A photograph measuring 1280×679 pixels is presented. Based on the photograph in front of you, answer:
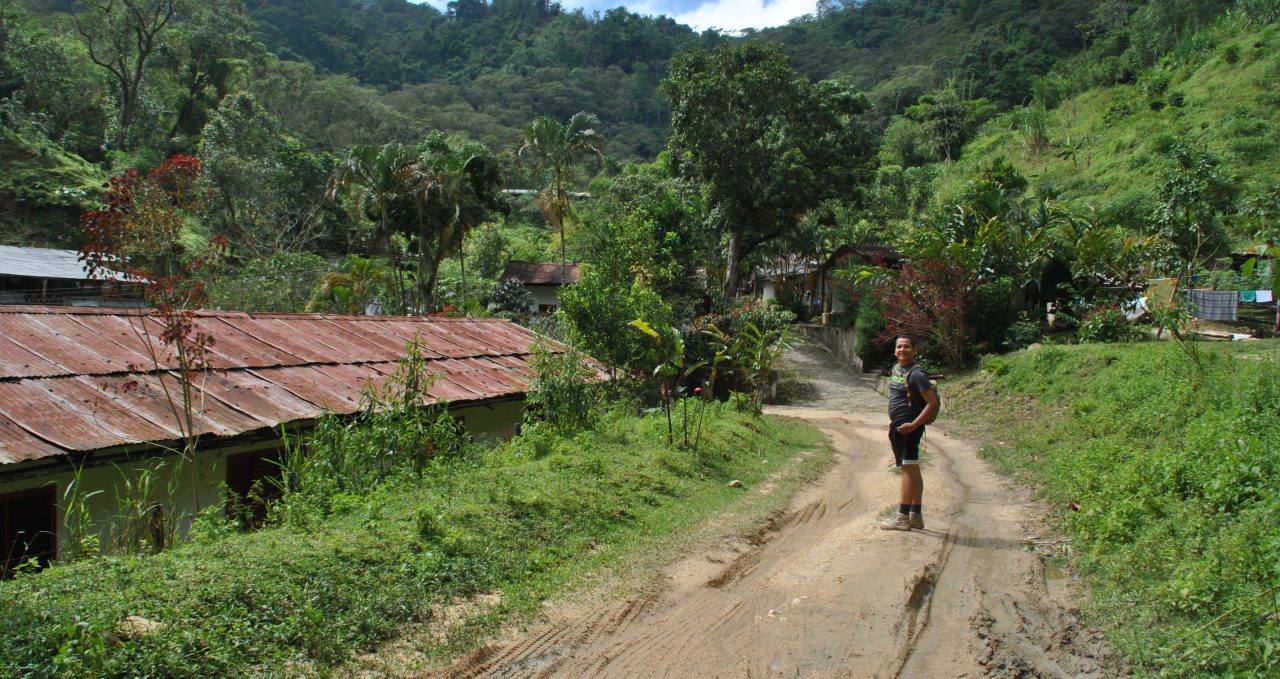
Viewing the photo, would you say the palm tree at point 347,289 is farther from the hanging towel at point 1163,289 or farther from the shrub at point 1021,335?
the hanging towel at point 1163,289

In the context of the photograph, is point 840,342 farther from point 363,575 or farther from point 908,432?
point 363,575

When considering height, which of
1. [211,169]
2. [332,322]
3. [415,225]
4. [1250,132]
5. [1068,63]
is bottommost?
[332,322]

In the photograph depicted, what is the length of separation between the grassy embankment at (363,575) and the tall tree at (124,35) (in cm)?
5189

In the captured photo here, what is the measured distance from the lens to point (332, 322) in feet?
45.9

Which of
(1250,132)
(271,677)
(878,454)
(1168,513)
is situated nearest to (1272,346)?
(878,454)

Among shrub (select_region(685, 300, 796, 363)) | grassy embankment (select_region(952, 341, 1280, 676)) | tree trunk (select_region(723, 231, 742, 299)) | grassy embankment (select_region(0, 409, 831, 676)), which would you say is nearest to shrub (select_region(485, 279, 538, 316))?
tree trunk (select_region(723, 231, 742, 299))

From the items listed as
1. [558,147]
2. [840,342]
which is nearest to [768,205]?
[840,342]

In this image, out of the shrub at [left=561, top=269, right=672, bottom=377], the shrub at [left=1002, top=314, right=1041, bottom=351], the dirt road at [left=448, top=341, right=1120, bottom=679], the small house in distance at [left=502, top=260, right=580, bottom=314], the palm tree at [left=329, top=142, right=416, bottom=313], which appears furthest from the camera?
the small house in distance at [left=502, top=260, right=580, bottom=314]

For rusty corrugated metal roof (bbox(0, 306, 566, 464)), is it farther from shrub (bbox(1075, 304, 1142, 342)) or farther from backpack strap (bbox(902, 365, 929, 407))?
shrub (bbox(1075, 304, 1142, 342))

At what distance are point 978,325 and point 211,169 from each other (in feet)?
113

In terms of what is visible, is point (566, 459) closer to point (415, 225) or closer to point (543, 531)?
point (543, 531)

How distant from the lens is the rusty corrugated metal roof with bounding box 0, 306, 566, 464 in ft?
24.2

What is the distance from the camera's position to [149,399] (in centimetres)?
839

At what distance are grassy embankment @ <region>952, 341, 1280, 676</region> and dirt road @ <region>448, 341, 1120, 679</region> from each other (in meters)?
0.39
